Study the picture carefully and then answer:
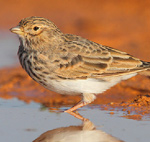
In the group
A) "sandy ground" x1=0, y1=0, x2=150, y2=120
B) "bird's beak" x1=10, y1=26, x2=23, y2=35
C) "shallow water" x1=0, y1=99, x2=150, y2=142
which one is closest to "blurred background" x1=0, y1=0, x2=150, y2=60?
"sandy ground" x1=0, y1=0, x2=150, y2=120

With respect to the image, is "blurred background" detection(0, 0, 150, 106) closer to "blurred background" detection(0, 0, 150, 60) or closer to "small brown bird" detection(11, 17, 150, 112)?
"blurred background" detection(0, 0, 150, 60)

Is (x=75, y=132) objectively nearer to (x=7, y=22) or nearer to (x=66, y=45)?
(x=66, y=45)

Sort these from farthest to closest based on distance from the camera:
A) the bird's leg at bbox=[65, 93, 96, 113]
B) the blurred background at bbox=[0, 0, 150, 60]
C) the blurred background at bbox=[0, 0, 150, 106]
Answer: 1. the blurred background at bbox=[0, 0, 150, 60]
2. the blurred background at bbox=[0, 0, 150, 106]
3. the bird's leg at bbox=[65, 93, 96, 113]

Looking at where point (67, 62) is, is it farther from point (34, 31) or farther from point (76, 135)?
point (76, 135)

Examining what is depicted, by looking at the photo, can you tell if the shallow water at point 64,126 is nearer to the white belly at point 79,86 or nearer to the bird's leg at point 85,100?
the bird's leg at point 85,100

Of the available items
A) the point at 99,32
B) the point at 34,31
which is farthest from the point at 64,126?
the point at 99,32

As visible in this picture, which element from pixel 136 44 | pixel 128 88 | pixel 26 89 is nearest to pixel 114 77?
pixel 128 88

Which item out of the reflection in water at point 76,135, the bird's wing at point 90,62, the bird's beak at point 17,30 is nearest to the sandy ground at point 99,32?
the bird's wing at point 90,62
